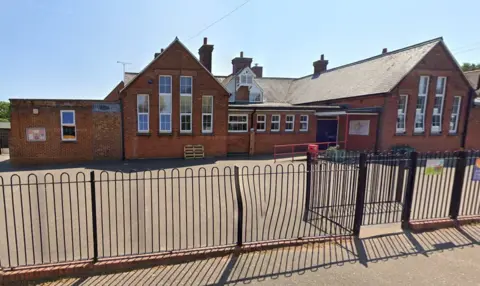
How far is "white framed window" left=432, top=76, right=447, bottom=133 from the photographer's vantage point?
57.0ft

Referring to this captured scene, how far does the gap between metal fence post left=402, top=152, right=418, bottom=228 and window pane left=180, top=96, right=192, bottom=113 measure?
1262 centimetres

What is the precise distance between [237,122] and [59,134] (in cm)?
1036

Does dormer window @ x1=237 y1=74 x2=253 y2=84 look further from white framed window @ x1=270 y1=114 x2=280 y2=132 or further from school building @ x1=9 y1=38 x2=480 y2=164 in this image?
white framed window @ x1=270 y1=114 x2=280 y2=132

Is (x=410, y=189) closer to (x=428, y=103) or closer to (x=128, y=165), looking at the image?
(x=128, y=165)

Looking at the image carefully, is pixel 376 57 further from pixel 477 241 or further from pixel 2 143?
pixel 2 143

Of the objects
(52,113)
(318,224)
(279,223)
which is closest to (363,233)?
(318,224)

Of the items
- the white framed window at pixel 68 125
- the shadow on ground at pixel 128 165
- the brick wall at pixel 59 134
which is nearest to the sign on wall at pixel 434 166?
the shadow on ground at pixel 128 165

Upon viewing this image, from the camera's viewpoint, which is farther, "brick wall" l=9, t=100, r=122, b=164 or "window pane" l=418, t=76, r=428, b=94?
"window pane" l=418, t=76, r=428, b=94

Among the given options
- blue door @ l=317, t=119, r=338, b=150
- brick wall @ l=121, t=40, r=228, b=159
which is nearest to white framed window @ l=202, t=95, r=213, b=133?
brick wall @ l=121, t=40, r=228, b=159

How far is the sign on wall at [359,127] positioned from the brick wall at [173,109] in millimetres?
9752

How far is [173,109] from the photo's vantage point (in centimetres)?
1497

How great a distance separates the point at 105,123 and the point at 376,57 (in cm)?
2141

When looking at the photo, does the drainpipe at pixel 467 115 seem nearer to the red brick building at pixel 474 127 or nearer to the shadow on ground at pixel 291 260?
the red brick building at pixel 474 127

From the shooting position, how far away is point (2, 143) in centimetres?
2153
